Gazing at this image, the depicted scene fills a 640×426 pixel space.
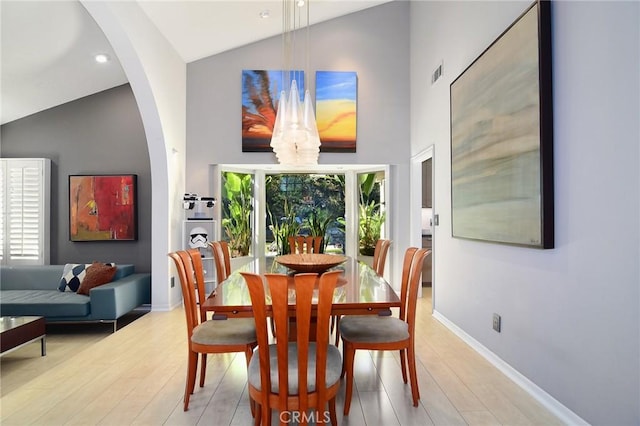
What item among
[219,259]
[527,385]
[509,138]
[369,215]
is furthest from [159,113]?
[527,385]

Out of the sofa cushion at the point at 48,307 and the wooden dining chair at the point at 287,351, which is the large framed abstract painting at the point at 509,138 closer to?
the wooden dining chair at the point at 287,351

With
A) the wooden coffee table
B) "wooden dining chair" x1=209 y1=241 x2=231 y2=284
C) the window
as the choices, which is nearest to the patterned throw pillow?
the window

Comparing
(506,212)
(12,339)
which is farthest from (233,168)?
(506,212)

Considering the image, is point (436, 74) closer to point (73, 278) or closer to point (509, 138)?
point (509, 138)

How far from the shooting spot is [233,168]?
17.7 feet

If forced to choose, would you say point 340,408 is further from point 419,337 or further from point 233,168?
point 233,168

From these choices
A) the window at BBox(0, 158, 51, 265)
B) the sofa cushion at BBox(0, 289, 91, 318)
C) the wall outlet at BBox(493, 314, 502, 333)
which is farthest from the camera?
the window at BBox(0, 158, 51, 265)

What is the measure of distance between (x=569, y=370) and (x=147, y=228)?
5.00 metres

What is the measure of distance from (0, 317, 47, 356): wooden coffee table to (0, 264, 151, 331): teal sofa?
0.50 metres

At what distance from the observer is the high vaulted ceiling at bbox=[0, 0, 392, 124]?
3488 millimetres

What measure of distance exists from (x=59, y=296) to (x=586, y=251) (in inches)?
200

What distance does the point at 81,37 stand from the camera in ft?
12.7

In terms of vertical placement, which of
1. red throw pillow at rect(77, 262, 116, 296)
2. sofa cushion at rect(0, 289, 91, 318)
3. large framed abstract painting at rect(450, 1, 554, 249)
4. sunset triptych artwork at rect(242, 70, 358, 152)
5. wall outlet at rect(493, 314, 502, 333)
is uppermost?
sunset triptych artwork at rect(242, 70, 358, 152)

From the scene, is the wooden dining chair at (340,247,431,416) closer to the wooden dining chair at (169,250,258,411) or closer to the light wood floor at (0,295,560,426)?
the light wood floor at (0,295,560,426)
